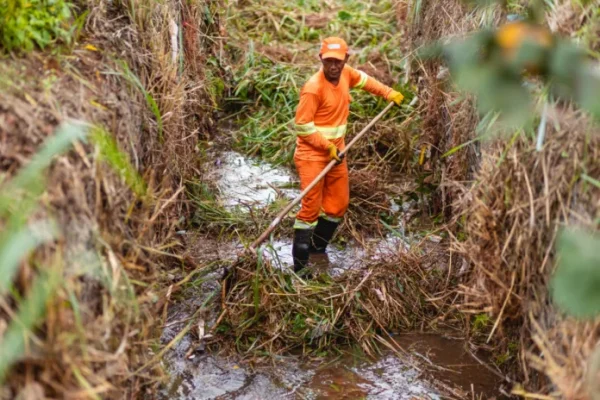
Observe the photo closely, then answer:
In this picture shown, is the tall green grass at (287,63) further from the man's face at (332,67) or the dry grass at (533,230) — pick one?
the dry grass at (533,230)

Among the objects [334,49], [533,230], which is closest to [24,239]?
[533,230]

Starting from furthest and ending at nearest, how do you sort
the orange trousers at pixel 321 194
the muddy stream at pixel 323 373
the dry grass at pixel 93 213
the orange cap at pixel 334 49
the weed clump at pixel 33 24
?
the orange trousers at pixel 321 194 → the orange cap at pixel 334 49 → the muddy stream at pixel 323 373 → the weed clump at pixel 33 24 → the dry grass at pixel 93 213

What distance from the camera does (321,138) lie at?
5.29m

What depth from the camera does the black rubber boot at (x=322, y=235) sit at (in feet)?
19.0

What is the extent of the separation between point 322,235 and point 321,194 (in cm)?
46

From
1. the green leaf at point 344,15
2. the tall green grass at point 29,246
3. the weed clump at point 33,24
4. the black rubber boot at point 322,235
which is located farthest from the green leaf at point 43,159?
the green leaf at point 344,15

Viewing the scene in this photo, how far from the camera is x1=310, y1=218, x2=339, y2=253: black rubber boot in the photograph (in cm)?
580

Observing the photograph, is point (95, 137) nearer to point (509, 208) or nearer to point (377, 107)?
point (509, 208)

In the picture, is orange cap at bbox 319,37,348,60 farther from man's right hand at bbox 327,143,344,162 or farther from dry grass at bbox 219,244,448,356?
dry grass at bbox 219,244,448,356

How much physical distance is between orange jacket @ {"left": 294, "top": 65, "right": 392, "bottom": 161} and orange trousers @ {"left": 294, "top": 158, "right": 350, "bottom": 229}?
0.26ft

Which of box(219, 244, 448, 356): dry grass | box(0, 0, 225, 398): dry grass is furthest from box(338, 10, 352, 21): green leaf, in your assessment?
box(0, 0, 225, 398): dry grass

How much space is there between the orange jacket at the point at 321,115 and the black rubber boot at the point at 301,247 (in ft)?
1.80

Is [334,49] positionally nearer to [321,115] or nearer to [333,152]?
[321,115]

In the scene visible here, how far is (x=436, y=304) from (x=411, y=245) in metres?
0.51
